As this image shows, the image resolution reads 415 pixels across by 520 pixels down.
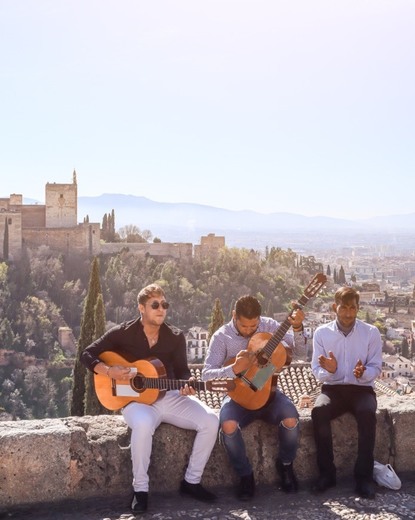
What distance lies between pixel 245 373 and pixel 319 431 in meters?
0.57

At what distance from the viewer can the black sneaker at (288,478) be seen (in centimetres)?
412

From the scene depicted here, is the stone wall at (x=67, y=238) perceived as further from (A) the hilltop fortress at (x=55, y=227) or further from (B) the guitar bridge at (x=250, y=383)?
(B) the guitar bridge at (x=250, y=383)

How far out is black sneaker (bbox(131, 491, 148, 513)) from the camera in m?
3.79

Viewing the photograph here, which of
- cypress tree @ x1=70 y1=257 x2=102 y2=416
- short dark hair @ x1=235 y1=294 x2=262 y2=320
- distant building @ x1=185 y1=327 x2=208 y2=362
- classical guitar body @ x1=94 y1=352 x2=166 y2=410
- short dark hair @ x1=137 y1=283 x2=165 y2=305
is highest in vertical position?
short dark hair @ x1=137 y1=283 x2=165 y2=305

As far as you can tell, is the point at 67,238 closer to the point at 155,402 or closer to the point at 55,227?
the point at 55,227

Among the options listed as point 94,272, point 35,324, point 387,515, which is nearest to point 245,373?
point 387,515

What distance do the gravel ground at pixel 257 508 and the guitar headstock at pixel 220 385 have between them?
615 millimetres

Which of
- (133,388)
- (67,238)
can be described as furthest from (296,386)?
(67,238)

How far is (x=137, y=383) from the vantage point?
4.11m

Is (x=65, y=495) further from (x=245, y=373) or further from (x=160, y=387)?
(x=245, y=373)

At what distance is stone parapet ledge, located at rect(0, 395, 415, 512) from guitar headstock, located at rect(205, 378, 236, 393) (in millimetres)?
347

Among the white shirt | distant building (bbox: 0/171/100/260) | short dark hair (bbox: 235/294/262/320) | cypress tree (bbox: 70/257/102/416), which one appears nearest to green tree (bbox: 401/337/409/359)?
distant building (bbox: 0/171/100/260)

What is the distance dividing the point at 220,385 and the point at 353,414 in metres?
0.87

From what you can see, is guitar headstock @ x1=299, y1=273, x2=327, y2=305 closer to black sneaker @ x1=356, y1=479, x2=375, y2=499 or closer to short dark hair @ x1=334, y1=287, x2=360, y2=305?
short dark hair @ x1=334, y1=287, x2=360, y2=305
